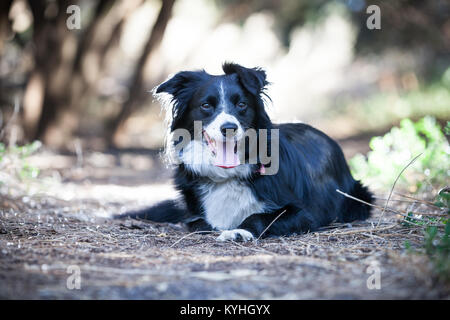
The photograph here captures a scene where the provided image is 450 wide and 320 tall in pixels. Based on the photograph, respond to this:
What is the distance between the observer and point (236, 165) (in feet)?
14.0

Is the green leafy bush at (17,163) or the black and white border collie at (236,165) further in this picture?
the green leafy bush at (17,163)

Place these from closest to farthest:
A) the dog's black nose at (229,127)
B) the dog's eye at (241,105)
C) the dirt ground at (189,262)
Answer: the dirt ground at (189,262) → the dog's black nose at (229,127) → the dog's eye at (241,105)

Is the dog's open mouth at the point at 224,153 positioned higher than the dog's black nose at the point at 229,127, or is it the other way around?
the dog's black nose at the point at 229,127

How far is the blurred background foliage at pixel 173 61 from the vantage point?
938cm

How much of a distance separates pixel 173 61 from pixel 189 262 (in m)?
10.6

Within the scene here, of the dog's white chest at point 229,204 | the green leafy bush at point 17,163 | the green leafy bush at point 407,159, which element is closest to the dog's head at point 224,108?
the dog's white chest at point 229,204

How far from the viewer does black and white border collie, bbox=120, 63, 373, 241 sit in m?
4.23

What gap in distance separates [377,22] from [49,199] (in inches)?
291

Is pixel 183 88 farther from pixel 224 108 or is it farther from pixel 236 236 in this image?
pixel 236 236

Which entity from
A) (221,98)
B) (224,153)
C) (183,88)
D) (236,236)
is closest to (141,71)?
(183,88)
